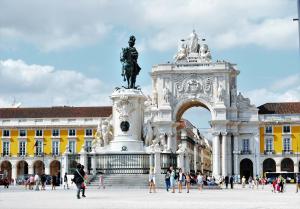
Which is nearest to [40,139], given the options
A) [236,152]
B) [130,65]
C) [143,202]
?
[236,152]

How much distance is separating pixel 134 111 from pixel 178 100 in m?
61.7

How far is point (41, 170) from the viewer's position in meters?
104

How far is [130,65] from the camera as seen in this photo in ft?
133

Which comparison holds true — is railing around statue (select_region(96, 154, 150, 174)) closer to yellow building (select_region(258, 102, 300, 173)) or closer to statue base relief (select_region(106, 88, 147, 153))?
statue base relief (select_region(106, 88, 147, 153))

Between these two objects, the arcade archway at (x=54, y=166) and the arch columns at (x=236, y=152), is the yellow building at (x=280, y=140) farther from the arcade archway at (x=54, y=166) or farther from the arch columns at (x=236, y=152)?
the arcade archway at (x=54, y=166)

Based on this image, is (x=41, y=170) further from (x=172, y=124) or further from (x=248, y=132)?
(x=248, y=132)

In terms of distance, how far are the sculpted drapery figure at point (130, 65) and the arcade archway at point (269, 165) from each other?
2490 inches

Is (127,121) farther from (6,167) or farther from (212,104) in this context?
(6,167)

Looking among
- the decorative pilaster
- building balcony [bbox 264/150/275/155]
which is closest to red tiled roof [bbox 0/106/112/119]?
the decorative pilaster

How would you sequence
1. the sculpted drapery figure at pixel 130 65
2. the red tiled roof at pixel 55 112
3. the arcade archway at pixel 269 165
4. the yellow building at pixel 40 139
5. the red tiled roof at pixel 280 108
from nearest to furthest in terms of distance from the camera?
the sculpted drapery figure at pixel 130 65
the yellow building at pixel 40 139
the arcade archway at pixel 269 165
the red tiled roof at pixel 280 108
the red tiled roof at pixel 55 112

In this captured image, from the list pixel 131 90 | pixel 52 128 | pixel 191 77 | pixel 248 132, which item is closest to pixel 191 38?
pixel 191 77

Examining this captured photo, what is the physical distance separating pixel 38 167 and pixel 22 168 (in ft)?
7.20

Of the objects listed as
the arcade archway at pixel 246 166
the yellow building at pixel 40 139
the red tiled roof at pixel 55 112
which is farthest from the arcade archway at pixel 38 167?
the arcade archway at pixel 246 166

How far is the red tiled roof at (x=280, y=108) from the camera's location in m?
102
